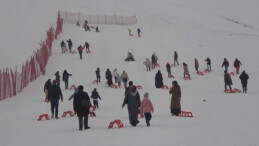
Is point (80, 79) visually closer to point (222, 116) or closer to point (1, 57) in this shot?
point (222, 116)

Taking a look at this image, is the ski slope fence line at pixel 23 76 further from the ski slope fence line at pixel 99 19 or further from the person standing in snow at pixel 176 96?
the ski slope fence line at pixel 99 19

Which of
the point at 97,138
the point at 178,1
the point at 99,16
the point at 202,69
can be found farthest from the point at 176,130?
the point at 178,1

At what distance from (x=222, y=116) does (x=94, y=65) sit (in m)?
19.5

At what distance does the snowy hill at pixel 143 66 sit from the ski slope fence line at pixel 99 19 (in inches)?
104

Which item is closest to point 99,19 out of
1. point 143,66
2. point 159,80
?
point 143,66

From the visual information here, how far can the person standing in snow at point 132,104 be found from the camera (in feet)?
39.6

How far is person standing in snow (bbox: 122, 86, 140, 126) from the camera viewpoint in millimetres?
12070

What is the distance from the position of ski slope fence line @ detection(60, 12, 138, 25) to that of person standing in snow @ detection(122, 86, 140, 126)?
49201mm

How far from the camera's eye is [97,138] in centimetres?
1025

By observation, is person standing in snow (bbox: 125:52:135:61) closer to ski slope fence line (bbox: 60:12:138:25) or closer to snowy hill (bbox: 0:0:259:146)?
snowy hill (bbox: 0:0:259:146)

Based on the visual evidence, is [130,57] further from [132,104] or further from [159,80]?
[132,104]

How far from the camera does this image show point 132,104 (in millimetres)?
12117

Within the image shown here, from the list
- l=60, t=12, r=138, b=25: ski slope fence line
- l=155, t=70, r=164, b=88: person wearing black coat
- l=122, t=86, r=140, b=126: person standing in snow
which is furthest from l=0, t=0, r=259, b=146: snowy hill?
l=60, t=12, r=138, b=25: ski slope fence line

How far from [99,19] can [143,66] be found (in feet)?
104
